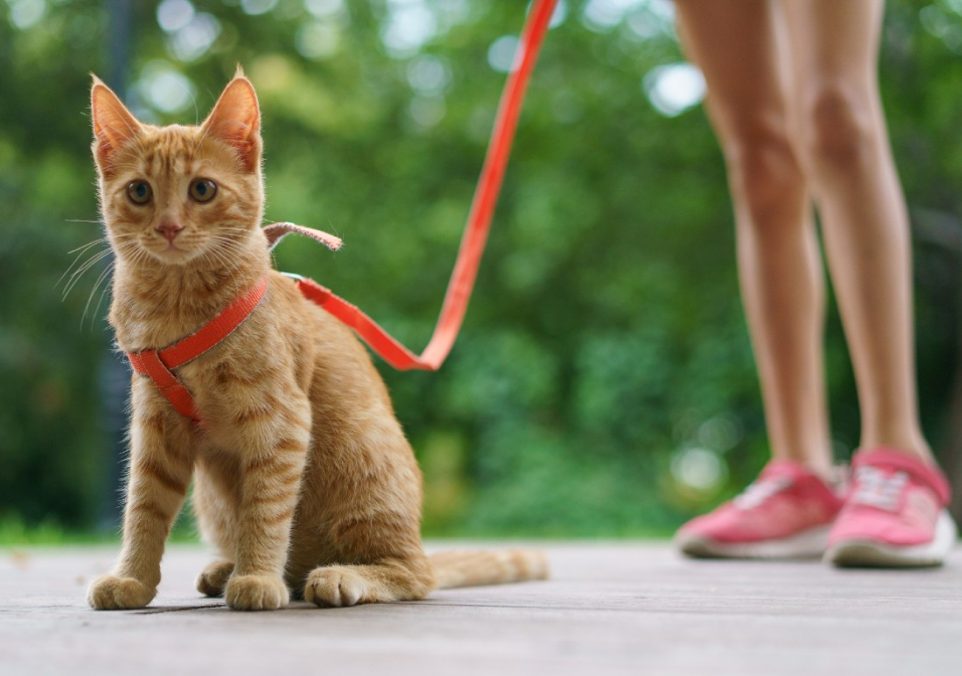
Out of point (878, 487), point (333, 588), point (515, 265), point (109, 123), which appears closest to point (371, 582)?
point (333, 588)

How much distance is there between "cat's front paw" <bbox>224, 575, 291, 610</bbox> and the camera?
4.68ft

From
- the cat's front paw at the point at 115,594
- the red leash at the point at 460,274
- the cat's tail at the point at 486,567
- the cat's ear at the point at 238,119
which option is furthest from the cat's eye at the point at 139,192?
the cat's tail at the point at 486,567

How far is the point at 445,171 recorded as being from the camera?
364 inches

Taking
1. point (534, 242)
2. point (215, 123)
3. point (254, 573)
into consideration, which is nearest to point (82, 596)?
point (254, 573)

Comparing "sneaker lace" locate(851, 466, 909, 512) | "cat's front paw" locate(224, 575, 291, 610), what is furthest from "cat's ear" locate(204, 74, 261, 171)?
"sneaker lace" locate(851, 466, 909, 512)

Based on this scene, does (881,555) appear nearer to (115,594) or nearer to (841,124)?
(841,124)

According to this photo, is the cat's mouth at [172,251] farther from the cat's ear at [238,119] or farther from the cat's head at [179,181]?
the cat's ear at [238,119]

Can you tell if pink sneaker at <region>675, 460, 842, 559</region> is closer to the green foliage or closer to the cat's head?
the cat's head

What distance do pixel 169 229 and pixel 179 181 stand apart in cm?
8

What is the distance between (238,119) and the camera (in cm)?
155

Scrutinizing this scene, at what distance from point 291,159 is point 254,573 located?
8103mm

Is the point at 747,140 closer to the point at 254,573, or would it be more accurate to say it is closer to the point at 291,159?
the point at 254,573

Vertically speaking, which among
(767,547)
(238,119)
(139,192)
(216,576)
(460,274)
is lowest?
(767,547)

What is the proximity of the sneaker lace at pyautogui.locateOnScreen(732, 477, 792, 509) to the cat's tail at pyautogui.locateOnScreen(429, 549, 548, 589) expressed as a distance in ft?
2.23
